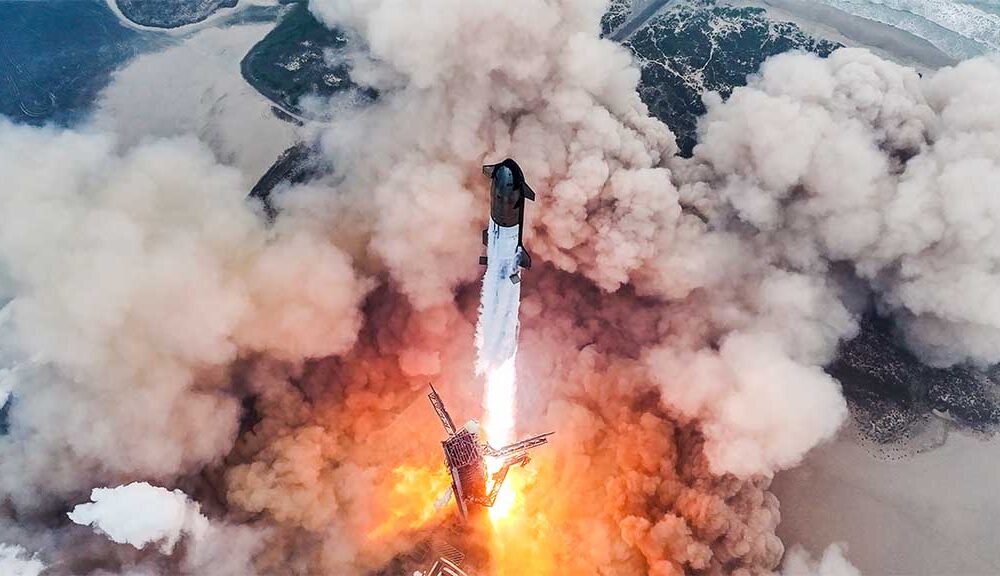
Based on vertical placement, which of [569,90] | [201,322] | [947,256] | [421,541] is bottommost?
[421,541]

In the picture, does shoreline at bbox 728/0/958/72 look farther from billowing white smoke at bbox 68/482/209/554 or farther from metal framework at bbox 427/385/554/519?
billowing white smoke at bbox 68/482/209/554

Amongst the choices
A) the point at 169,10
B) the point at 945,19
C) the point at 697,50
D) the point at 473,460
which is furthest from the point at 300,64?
the point at 945,19

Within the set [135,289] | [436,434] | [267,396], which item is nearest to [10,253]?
[135,289]

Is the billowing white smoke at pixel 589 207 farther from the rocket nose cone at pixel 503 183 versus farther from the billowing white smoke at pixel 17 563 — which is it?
the billowing white smoke at pixel 17 563

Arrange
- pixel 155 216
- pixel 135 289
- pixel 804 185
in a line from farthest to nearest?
pixel 804 185, pixel 155 216, pixel 135 289

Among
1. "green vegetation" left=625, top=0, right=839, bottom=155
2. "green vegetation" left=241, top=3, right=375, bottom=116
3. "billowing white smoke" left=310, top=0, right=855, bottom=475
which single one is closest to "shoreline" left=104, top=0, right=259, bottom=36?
"green vegetation" left=241, top=3, right=375, bottom=116

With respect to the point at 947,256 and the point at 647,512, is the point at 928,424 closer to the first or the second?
the point at 947,256

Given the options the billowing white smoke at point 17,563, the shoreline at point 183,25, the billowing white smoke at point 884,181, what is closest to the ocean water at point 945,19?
the billowing white smoke at point 884,181
